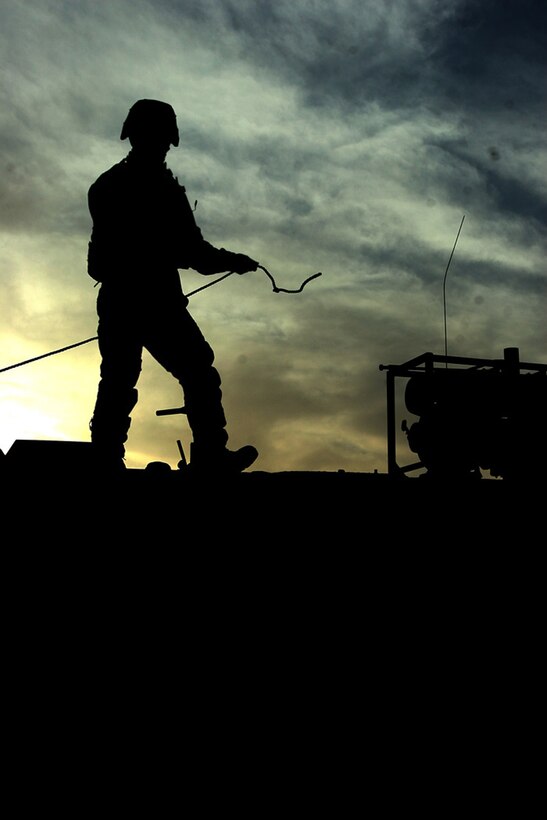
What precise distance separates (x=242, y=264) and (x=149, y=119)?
1.28m

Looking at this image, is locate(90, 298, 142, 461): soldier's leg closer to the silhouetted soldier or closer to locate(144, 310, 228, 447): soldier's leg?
the silhouetted soldier

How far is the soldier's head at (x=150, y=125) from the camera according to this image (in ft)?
21.7

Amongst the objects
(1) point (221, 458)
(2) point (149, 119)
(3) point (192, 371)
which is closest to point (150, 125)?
(2) point (149, 119)

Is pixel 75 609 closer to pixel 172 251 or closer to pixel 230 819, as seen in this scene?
pixel 230 819

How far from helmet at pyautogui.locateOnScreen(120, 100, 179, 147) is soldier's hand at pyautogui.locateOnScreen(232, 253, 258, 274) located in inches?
41.6

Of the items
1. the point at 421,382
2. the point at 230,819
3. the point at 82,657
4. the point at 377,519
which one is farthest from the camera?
the point at 421,382

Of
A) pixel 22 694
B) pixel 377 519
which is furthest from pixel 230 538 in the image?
pixel 22 694

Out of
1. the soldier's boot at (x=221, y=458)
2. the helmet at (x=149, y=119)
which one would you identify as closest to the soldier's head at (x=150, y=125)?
the helmet at (x=149, y=119)

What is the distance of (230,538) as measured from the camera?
6262 millimetres

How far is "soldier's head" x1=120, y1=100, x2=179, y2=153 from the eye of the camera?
6.62 metres

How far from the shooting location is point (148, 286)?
6.88m

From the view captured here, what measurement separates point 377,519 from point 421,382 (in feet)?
23.4

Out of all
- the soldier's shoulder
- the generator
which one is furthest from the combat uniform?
the generator

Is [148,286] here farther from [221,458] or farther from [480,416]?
[480,416]
